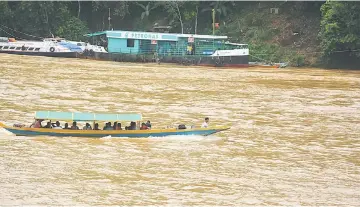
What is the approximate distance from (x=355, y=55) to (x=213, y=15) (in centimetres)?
946

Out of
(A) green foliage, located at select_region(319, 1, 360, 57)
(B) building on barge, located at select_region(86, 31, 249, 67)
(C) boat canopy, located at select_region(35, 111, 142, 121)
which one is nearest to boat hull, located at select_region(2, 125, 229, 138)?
(C) boat canopy, located at select_region(35, 111, 142, 121)

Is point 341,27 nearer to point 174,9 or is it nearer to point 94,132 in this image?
point 174,9

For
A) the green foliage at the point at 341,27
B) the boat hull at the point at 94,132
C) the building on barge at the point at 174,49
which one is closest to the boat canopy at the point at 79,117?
the boat hull at the point at 94,132

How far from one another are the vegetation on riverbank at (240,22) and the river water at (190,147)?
8.60m

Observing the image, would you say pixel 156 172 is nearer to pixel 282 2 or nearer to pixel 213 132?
pixel 213 132

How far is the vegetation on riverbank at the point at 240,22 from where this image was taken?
1823 inches

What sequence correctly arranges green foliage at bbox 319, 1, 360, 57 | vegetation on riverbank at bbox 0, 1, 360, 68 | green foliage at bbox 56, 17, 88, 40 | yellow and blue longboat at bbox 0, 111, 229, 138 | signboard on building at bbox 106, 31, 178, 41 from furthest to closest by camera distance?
green foliage at bbox 56, 17, 88, 40, signboard on building at bbox 106, 31, 178, 41, vegetation on riverbank at bbox 0, 1, 360, 68, green foliage at bbox 319, 1, 360, 57, yellow and blue longboat at bbox 0, 111, 229, 138

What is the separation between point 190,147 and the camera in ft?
74.7

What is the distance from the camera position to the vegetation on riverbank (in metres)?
46.3

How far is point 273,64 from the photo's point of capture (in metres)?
48.1

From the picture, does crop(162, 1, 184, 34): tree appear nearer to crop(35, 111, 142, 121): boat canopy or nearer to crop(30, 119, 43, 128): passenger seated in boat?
crop(35, 111, 142, 121): boat canopy

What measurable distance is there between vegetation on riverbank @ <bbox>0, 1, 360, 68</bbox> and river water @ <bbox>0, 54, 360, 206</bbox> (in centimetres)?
860

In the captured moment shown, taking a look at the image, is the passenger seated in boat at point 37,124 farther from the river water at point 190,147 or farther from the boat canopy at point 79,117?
the river water at point 190,147

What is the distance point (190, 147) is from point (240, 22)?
31400 mm
